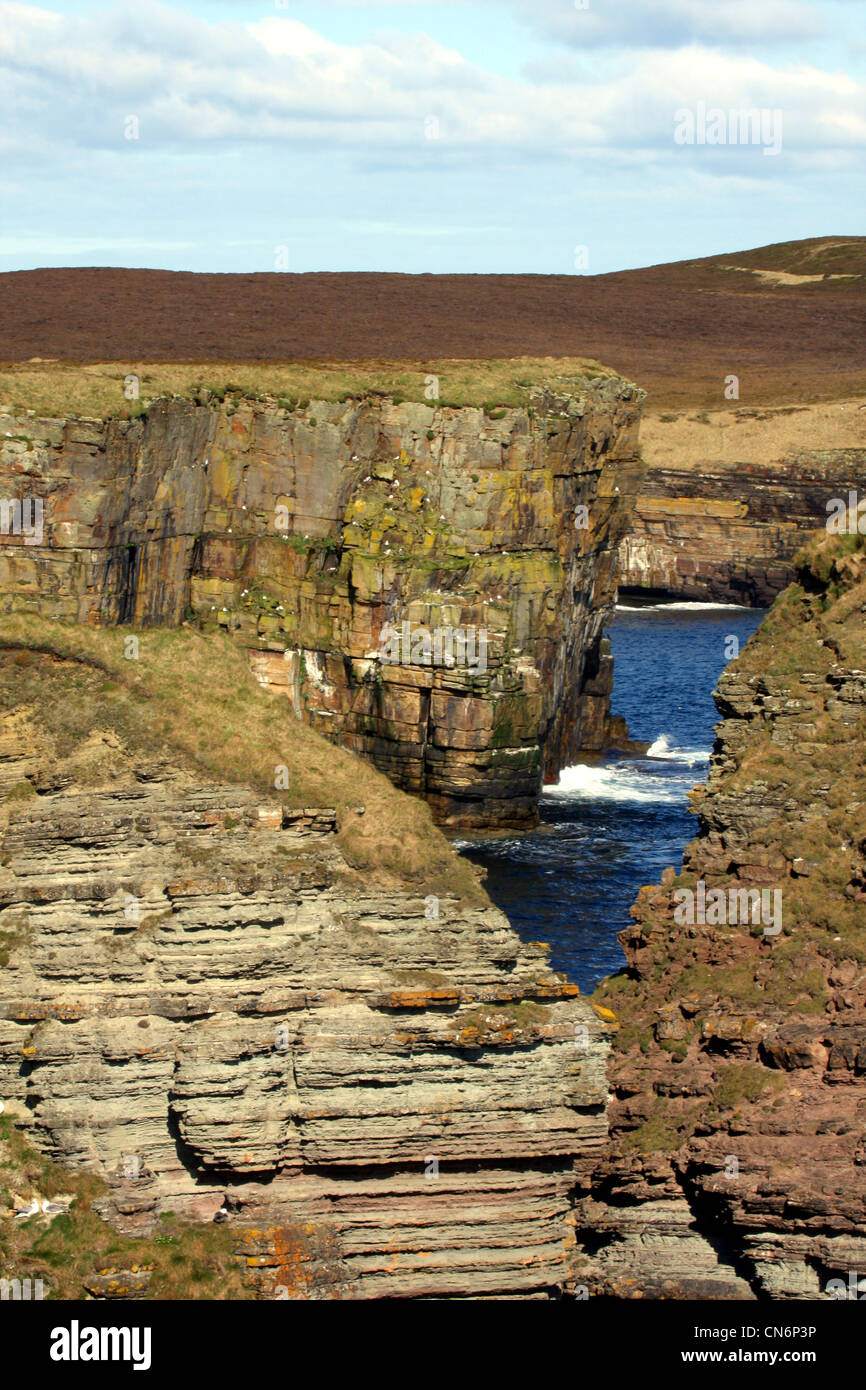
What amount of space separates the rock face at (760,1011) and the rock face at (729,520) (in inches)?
4887

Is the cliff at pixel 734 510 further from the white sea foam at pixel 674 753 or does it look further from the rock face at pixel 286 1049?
the rock face at pixel 286 1049

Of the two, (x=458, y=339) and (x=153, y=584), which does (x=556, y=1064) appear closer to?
(x=153, y=584)

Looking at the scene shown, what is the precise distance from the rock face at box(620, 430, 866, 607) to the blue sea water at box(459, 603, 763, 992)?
3313cm

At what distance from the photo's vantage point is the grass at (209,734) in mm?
39500

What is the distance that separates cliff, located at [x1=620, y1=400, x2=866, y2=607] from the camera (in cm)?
16888

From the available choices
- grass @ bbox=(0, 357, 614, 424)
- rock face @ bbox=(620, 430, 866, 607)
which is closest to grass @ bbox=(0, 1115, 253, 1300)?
grass @ bbox=(0, 357, 614, 424)

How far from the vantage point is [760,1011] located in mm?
39344

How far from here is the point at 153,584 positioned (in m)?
83.6

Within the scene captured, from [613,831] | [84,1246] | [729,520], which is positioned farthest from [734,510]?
[84,1246]

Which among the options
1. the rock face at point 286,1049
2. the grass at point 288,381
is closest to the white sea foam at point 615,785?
the grass at point 288,381

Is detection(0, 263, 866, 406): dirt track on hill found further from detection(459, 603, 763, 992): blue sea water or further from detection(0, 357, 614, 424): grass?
detection(0, 357, 614, 424): grass

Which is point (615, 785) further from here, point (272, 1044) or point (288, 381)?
point (272, 1044)

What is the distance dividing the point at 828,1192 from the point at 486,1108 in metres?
7.50

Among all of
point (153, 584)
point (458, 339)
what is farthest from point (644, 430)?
point (153, 584)
